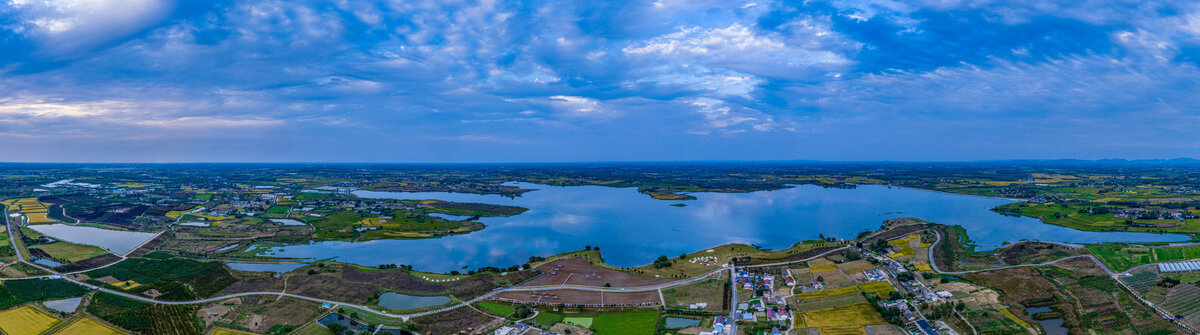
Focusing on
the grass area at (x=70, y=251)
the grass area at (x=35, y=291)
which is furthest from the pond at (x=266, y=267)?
the grass area at (x=70, y=251)

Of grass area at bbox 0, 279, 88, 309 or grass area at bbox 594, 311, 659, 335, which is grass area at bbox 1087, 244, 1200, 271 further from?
grass area at bbox 0, 279, 88, 309

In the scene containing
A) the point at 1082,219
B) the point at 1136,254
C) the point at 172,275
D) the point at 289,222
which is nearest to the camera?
the point at 172,275

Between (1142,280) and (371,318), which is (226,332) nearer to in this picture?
(371,318)

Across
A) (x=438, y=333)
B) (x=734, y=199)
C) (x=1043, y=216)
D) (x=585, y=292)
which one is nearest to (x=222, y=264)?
(x=438, y=333)

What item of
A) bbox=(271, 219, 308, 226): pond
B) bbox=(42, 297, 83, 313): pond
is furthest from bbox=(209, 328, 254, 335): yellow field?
bbox=(271, 219, 308, 226): pond

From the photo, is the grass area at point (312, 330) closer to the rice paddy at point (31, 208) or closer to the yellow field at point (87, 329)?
the yellow field at point (87, 329)

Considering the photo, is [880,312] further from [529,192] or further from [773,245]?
[529,192]

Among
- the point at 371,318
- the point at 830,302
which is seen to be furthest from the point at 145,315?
the point at 830,302
